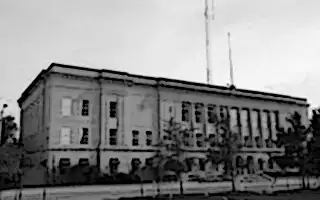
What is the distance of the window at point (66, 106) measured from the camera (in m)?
41.6

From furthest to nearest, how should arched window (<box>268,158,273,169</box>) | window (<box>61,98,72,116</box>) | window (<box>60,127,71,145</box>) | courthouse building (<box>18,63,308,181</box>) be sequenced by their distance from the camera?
arched window (<box>268,158,273,169</box>)
window (<box>61,98,72,116</box>)
courthouse building (<box>18,63,308,181</box>)
window (<box>60,127,71,145</box>)

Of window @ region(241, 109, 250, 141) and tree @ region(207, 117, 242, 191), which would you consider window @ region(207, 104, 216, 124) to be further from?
tree @ region(207, 117, 242, 191)

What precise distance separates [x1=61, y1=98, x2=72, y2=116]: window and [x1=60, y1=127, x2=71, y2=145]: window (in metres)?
1.56

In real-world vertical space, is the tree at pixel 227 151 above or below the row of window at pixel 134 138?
below

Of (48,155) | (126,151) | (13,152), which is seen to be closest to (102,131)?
(126,151)

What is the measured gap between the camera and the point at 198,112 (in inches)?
2030

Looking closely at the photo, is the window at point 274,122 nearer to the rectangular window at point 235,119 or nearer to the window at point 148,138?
the rectangular window at point 235,119

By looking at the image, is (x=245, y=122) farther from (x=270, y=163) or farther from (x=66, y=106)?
(x=66, y=106)

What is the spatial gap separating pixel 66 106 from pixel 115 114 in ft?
18.1

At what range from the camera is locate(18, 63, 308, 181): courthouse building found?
41375 mm

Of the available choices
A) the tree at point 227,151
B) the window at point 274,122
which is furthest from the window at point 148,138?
the window at point 274,122

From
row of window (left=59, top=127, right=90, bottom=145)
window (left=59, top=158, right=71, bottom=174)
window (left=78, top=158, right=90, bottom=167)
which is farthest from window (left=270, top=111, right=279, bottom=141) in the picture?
window (left=59, top=158, right=71, bottom=174)

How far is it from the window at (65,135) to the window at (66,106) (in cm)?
156

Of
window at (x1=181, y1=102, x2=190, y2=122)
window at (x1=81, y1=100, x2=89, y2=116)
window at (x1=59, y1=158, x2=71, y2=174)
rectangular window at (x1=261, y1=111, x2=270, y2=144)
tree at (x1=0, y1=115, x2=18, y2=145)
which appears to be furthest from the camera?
rectangular window at (x1=261, y1=111, x2=270, y2=144)
